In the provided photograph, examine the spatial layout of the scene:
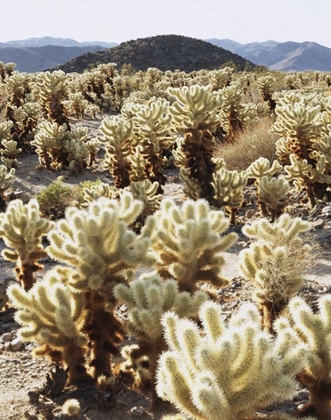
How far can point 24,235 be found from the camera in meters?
4.95

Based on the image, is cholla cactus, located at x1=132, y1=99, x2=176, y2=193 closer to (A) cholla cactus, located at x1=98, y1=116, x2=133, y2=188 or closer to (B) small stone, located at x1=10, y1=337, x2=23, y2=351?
(A) cholla cactus, located at x1=98, y1=116, x2=133, y2=188

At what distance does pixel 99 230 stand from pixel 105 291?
455mm

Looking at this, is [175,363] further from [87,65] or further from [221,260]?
A: [87,65]

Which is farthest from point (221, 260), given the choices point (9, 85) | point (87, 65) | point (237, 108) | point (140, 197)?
point (87, 65)

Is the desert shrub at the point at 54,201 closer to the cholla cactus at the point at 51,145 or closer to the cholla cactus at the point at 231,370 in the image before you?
the cholla cactus at the point at 51,145

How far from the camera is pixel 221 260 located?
4.14 m

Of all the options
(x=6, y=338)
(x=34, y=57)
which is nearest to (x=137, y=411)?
(x=6, y=338)

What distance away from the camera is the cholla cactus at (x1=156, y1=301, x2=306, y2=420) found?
228cm

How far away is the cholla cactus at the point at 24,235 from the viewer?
493 centimetres

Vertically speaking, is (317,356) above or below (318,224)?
above

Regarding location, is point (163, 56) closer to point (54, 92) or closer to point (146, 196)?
point (54, 92)

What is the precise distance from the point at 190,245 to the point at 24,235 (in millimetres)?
1947

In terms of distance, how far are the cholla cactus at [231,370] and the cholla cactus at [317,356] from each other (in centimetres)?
29

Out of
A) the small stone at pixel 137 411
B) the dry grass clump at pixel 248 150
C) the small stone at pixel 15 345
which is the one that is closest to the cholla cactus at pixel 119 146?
the dry grass clump at pixel 248 150
